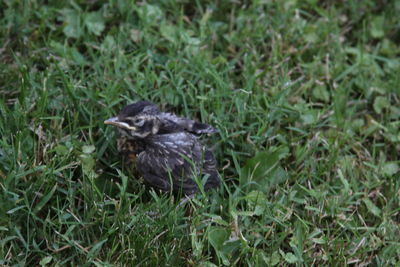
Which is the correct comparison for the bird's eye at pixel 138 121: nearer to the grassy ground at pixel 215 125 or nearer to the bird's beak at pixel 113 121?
the bird's beak at pixel 113 121

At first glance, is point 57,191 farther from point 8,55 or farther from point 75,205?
point 8,55

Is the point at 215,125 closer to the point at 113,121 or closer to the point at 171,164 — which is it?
the point at 171,164

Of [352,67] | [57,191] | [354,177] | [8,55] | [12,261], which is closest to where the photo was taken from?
[12,261]

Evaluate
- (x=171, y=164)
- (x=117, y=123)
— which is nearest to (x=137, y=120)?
(x=117, y=123)

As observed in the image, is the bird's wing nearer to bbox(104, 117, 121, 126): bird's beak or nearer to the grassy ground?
the grassy ground

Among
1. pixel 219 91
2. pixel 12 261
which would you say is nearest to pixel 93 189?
pixel 12 261

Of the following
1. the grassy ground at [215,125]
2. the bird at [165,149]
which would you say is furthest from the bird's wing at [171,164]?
the grassy ground at [215,125]

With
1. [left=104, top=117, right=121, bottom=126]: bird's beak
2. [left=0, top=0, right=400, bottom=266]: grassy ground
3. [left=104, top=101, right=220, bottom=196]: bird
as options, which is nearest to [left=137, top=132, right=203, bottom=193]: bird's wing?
[left=104, top=101, right=220, bottom=196]: bird
